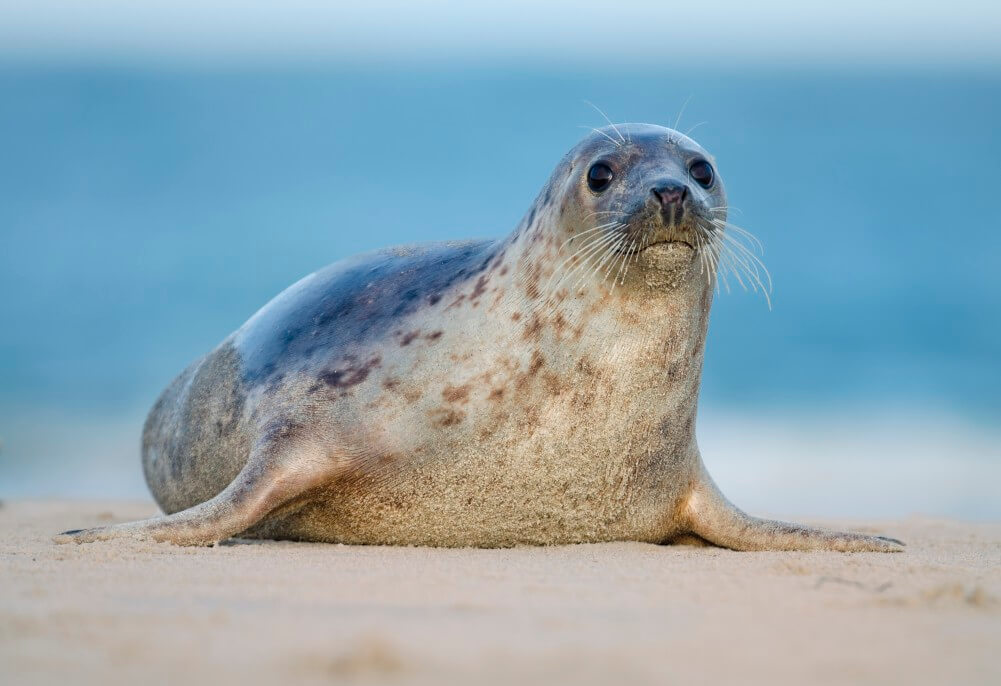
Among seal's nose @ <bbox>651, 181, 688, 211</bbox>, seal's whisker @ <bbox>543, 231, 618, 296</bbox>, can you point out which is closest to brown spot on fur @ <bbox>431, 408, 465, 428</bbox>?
seal's whisker @ <bbox>543, 231, 618, 296</bbox>

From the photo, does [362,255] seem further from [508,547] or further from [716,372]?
[716,372]

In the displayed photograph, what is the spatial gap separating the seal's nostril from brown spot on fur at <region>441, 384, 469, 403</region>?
3.32 ft

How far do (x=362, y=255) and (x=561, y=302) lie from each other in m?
1.56

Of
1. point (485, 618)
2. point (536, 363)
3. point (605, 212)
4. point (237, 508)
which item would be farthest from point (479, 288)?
point (485, 618)

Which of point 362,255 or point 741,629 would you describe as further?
point 362,255

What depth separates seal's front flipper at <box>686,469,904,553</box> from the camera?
5250 millimetres

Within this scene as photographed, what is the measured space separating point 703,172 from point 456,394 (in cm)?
124

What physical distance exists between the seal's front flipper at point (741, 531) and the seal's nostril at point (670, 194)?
4.31 feet

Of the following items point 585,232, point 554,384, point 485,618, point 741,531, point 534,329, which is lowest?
point 485,618

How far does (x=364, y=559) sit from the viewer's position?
4375 mm

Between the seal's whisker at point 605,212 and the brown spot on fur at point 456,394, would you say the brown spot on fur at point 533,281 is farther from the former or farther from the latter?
the brown spot on fur at point 456,394

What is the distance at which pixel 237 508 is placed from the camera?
491 centimetres

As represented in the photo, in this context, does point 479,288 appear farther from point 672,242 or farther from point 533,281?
point 672,242

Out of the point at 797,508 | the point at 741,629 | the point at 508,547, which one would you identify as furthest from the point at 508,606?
the point at 797,508
